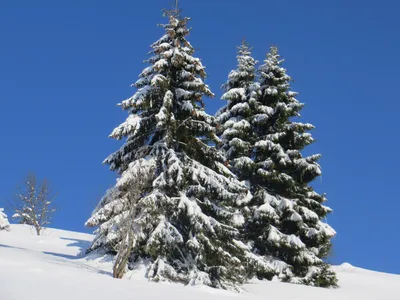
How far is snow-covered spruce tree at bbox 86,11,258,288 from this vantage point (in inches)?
663

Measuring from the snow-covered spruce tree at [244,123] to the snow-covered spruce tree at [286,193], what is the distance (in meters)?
0.26

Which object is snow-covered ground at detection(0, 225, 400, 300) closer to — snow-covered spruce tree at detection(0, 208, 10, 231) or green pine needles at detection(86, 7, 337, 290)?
green pine needles at detection(86, 7, 337, 290)

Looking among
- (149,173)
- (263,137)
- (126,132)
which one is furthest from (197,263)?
(263,137)

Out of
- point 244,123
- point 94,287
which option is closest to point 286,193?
point 244,123

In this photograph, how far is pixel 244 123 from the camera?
24.5 metres

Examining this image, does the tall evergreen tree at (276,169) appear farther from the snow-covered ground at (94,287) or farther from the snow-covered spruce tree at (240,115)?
the snow-covered ground at (94,287)

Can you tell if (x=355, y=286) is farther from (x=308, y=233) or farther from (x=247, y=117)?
(x=247, y=117)

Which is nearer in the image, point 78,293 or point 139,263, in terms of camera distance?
point 78,293

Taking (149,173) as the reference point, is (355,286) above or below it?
below

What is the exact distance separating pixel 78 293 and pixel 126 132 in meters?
8.53

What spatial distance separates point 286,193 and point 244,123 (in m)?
4.46

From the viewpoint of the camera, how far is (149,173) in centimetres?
1772

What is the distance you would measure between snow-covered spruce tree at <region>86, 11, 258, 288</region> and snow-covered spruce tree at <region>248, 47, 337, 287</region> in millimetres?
3732

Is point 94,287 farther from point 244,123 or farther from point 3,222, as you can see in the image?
point 3,222
